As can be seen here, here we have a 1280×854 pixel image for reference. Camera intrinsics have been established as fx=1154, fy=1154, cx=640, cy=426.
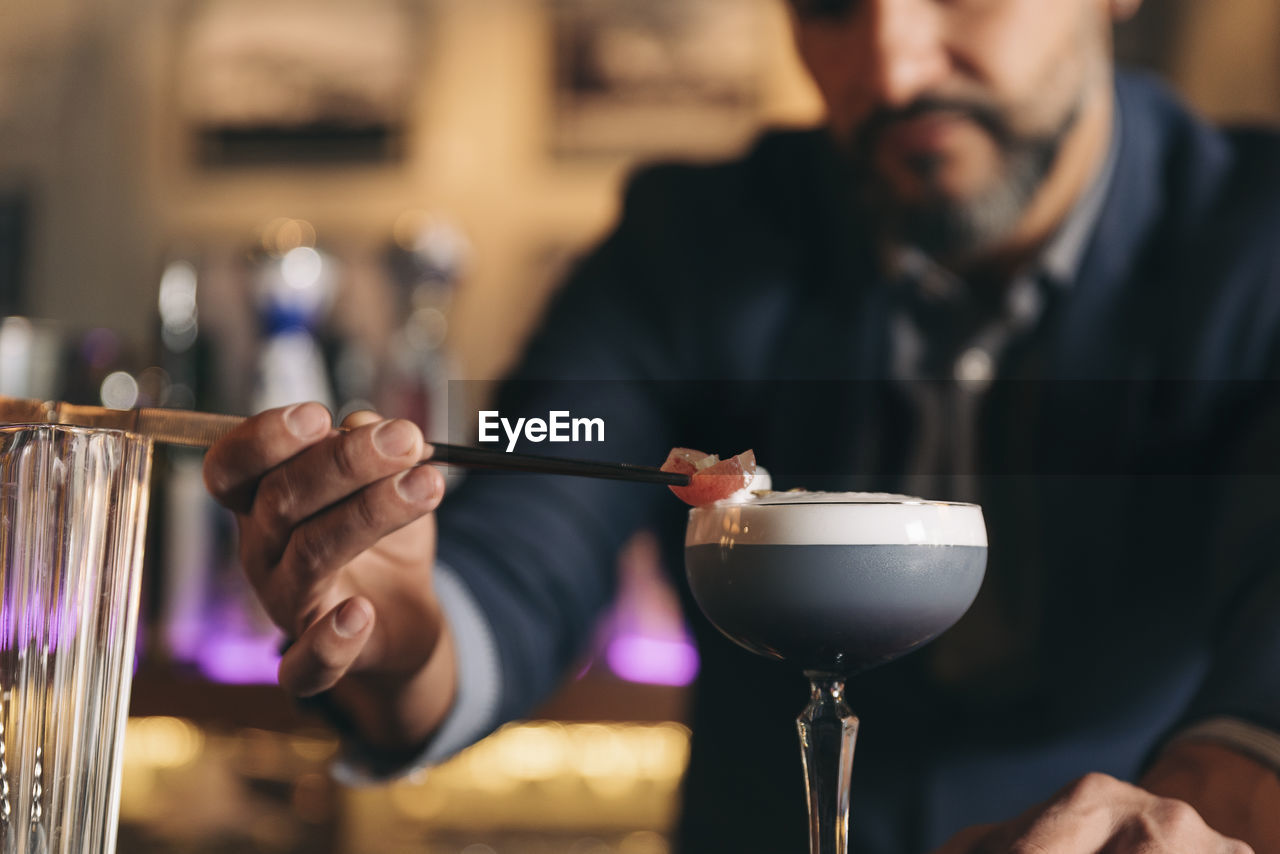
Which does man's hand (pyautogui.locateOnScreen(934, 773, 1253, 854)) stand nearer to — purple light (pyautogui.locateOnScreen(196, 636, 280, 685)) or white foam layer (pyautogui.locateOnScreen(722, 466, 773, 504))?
white foam layer (pyautogui.locateOnScreen(722, 466, 773, 504))

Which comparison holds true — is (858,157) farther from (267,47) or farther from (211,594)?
(267,47)

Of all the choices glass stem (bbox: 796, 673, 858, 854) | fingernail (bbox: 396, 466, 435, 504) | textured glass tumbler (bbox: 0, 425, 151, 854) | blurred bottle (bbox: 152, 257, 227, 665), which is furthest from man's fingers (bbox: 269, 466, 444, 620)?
blurred bottle (bbox: 152, 257, 227, 665)

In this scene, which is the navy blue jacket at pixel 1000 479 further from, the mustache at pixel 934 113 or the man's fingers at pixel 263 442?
the man's fingers at pixel 263 442

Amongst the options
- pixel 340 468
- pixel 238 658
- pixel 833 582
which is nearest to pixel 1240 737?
pixel 833 582

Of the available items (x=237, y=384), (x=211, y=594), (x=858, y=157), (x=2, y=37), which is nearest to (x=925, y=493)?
(x=858, y=157)

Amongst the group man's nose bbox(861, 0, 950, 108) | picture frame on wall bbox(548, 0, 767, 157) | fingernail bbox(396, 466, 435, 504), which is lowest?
fingernail bbox(396, 466, 435, 504)

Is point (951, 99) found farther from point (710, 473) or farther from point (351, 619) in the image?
point (351, 619)

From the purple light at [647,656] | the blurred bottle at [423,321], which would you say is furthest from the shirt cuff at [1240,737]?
the blurred bottle at [423,321]
